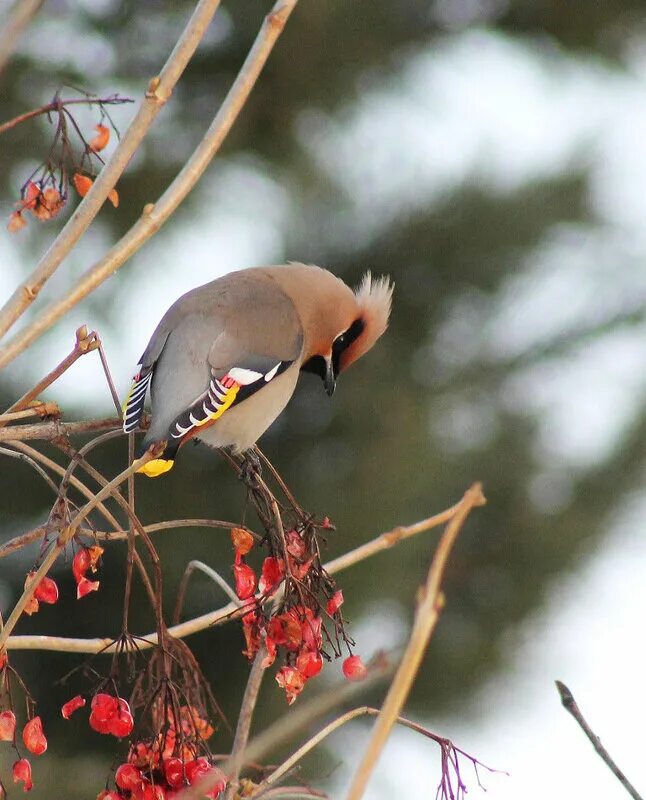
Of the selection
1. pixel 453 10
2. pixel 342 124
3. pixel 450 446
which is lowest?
pixel 450 446

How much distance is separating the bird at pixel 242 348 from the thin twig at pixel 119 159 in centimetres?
49

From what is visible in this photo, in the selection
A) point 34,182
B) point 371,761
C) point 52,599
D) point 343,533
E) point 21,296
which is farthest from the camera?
point 343,533

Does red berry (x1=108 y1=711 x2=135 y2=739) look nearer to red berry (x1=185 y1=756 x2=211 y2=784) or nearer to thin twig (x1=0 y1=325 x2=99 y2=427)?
red berry (x1=185 y1=756 x2=211 y2=784)

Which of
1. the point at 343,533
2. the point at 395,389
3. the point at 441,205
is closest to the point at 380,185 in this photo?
the point at 441,205

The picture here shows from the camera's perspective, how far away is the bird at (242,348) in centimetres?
197

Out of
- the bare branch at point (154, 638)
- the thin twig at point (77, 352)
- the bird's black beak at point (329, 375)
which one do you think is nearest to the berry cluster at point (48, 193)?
the thin twig at point (77, 352)

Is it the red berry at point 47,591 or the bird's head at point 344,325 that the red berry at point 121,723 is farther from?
the bird's head at point 344,325

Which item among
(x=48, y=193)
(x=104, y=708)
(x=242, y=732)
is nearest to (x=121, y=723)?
(x=104, y=708)

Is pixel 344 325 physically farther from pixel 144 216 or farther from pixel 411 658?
pixel 411 658

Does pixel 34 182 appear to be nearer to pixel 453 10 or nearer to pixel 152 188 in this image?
pixel 152 188

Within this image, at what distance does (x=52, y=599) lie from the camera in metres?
1.51

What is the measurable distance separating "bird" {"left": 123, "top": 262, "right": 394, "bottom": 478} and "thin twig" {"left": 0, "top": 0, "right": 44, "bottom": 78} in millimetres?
775

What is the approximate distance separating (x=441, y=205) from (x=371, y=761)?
20.6 feet

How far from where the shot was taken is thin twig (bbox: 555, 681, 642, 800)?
0.99 metres
